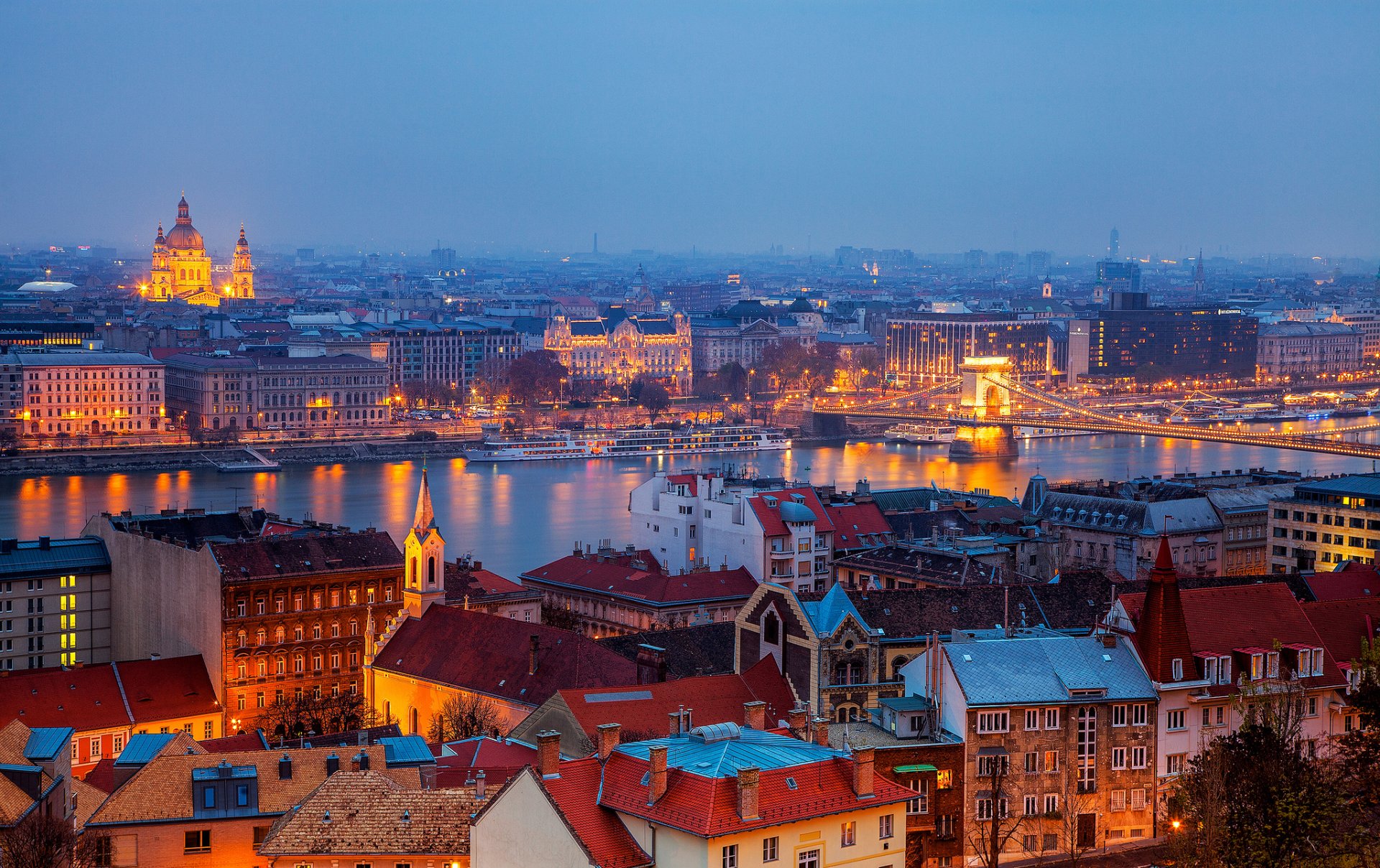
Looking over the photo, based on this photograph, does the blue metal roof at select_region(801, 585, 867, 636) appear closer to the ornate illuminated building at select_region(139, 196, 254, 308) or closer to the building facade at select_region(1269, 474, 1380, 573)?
the building facade at select_region(1269, 474, 1380, 573)

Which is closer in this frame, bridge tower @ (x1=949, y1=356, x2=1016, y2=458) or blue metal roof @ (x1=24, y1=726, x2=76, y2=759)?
blue metal roof @ (x1=24, y1=726, x2=76, y2=759)

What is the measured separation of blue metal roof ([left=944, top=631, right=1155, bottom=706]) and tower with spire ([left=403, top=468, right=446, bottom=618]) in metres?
4.39

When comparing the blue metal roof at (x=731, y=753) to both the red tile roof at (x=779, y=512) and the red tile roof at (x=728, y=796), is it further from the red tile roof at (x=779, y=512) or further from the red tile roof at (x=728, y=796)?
the red tile roof at (x=779, y=512)

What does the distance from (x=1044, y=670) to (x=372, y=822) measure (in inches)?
110

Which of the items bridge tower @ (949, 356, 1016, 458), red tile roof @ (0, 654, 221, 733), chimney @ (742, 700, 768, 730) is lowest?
bridge tower @ (949, 356, 1016, 458)

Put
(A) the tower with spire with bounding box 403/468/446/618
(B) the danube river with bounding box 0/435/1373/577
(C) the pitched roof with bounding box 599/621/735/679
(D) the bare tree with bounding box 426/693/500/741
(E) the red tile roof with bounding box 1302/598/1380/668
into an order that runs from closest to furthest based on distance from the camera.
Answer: (E) the red tile roof with bounding box 1302/598/1380/668, (D) the bare tree with bounding box 426/693/500/741, (C) the pitched roof with bounding box 599/621/735/679, (A) the tower with spire with bounding box 403/468/446/618, (B) the danube river with bounding box 0/435/1373/577

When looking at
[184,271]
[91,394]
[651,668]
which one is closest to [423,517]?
[651,668]

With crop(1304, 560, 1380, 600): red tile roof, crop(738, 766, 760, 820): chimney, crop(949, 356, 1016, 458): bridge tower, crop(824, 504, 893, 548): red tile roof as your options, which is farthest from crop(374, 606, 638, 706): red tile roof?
crop(949, 356, 1016, 458): bridge tower

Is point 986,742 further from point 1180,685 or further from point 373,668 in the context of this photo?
point 373,668

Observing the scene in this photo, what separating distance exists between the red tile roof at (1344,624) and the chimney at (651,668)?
9.18 ft

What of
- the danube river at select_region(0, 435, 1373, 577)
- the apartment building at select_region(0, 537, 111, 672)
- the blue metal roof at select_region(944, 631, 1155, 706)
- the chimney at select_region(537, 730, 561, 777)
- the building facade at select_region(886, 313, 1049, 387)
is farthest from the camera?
the building facade at select_region(886, 313, 1049, 387)

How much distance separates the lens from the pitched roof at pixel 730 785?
18.5ft

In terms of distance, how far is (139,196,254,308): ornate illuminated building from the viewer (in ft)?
191

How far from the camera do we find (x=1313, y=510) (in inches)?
597
